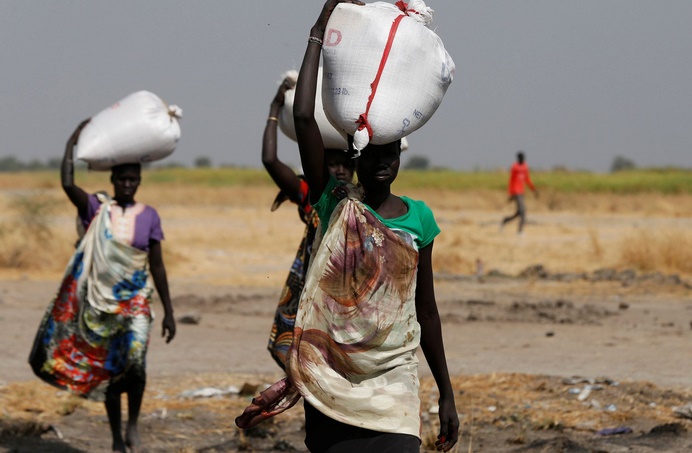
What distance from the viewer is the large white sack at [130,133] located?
5.85 m

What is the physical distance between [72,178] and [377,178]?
10.5 ft

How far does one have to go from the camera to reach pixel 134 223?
5.80 m

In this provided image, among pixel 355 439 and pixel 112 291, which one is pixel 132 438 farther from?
pixel 355 439

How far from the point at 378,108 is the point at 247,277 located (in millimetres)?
11916

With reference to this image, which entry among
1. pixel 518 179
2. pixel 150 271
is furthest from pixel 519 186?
pixel 150 271

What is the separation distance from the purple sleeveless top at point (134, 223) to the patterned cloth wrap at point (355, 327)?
2.73m

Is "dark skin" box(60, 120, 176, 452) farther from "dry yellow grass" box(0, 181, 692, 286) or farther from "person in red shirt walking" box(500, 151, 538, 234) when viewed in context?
"person in red shirt walking" box(500, 151, 538, 234)

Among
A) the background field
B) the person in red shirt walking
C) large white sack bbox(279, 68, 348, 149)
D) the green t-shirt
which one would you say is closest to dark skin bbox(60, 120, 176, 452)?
large white sack bbox(279, 68, 348, 149)

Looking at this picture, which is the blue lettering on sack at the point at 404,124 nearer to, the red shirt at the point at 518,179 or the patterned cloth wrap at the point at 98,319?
the patterned cloth wrap at the point at 98,319

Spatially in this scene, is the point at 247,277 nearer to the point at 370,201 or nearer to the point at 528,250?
the point at 528,250

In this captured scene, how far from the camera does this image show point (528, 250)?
1795 cm

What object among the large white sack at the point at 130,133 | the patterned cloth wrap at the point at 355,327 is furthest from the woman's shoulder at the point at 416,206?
the large white sack at the point at 130,133

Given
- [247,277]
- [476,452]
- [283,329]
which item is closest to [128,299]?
[283,329]

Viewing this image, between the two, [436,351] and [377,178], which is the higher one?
[377,178]
